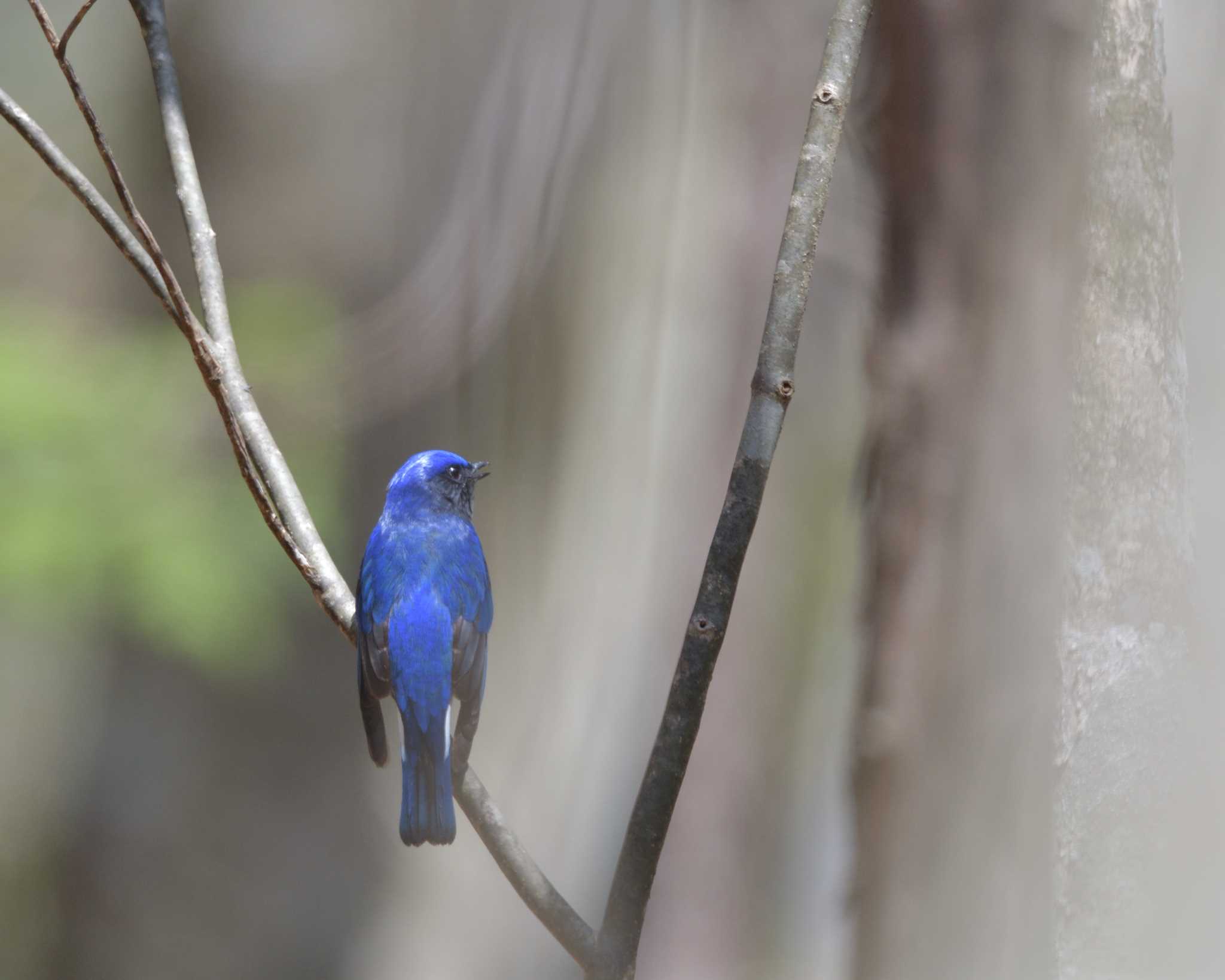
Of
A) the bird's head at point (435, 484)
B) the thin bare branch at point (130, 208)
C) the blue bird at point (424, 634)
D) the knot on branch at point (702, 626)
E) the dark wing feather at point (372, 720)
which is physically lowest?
the dark wing feather at point (372, 720)

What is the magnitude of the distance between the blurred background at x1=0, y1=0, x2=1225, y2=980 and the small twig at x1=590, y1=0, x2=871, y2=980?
0.28 m

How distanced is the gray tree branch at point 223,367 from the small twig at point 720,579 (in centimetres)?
2

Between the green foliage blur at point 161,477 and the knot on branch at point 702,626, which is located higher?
the knot on branch at point 702,626

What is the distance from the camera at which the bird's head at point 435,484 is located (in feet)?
1.76

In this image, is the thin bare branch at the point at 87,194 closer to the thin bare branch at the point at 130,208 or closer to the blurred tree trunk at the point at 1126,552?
the thin bare branch at the point at 130,208

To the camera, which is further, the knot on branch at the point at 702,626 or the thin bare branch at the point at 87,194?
the thin bare branch at the point at 87,194

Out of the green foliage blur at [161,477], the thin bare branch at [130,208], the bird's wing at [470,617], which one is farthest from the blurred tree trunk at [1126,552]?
the green foliage blur at [161,477]

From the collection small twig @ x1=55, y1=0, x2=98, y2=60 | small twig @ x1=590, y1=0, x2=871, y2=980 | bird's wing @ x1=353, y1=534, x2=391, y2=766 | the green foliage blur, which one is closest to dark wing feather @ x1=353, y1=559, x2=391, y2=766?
bird's wing @ x1=353, y1=534, x2=391, y2=766

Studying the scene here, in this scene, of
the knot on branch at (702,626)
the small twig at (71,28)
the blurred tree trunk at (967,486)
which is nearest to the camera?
the knot on branch at (702,626)

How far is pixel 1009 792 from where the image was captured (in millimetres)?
776

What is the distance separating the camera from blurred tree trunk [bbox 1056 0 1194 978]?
60 cm

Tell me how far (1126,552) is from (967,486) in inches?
8.8

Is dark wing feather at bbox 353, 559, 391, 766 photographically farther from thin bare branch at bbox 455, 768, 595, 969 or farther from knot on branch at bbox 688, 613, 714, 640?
knot on branch at bbox 688, 613, 714, 640

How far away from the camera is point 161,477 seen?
141 cm
